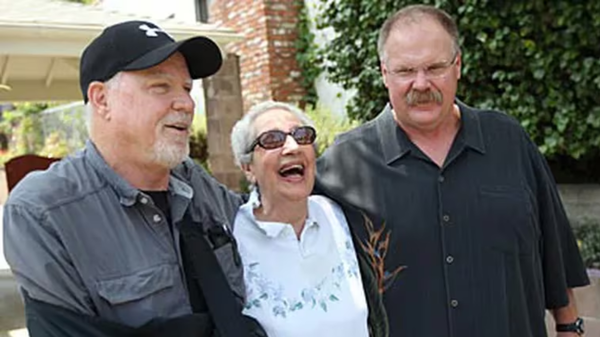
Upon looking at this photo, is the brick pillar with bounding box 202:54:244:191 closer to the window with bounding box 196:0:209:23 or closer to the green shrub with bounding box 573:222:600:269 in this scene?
the window with bounding box 196:0:209:23

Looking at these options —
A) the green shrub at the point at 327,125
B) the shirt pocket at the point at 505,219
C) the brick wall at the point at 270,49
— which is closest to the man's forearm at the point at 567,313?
the shirt pocket at the point at 505,219

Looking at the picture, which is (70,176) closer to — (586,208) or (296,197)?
(296,197)

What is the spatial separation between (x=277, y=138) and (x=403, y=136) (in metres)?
0.57

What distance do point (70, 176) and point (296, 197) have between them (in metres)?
0.75

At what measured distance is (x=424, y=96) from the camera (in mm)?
2336

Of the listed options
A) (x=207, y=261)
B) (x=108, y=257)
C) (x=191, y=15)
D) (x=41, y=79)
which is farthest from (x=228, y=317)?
(x=191, y=15)

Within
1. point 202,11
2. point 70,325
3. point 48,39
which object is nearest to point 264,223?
point 70,325

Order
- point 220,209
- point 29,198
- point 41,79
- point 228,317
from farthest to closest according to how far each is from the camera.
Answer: point 41,79, point 220,209, point 228,317, point 29,198

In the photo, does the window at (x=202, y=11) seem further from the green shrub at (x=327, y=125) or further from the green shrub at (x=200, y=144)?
the green shrub at (x=327, y=125)

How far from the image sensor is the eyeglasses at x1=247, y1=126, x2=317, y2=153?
215 cm

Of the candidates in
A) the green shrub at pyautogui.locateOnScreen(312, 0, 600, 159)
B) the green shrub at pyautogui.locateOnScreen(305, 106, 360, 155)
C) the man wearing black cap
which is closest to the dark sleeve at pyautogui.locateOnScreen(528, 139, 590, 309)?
the man wearing black cap

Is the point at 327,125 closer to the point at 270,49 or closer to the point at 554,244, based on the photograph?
the point at 270,49

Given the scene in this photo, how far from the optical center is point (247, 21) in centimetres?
901

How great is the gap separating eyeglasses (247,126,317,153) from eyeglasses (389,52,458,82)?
1.48 feet
